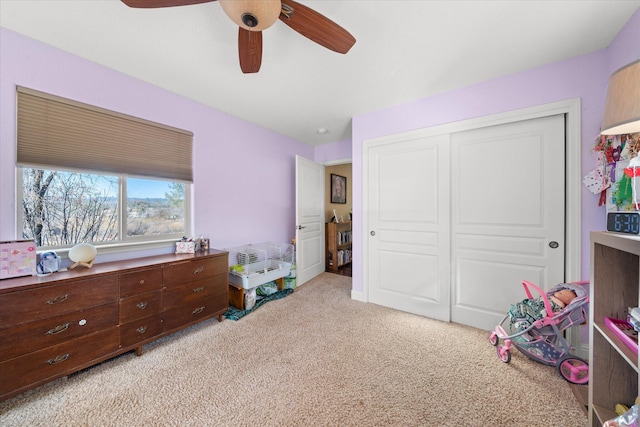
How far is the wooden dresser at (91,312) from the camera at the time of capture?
1.40 metres

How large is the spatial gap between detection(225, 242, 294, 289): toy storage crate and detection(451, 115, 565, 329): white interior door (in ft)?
6.94

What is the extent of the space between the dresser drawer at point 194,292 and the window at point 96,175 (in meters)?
0.63

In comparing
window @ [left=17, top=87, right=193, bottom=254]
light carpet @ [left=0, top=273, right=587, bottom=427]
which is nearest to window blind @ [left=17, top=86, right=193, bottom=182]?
window @ [left=17, top=87, right=193, bottom=254]

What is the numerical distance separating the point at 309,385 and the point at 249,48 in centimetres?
224

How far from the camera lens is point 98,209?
2.12 m

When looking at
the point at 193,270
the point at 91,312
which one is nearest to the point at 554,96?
the point at 193,270

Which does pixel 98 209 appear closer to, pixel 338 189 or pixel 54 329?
pixel 54 329

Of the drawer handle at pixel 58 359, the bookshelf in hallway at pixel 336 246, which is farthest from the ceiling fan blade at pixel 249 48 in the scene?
the bookshelf in hallway at pixel 336 246

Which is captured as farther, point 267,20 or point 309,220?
point 309,220

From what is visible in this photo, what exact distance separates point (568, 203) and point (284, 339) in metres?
2.66

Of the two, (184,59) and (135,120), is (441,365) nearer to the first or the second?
(184,59)

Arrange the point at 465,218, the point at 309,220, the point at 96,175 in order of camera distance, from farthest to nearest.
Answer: the point at 309,220
the point at 465,218
the point at 96,175

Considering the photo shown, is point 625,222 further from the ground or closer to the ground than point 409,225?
further from the ground

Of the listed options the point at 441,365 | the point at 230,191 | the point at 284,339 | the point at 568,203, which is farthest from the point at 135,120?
the point at 568,203
